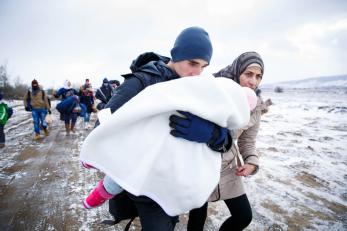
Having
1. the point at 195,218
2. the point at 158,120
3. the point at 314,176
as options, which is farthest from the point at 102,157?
the point at 314,176

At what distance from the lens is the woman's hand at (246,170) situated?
1.86 m

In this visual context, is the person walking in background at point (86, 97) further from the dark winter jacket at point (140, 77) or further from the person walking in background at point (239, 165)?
the dark winter jacket at point (140, 77)

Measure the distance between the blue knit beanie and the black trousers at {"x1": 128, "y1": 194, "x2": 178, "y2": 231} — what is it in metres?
0.95

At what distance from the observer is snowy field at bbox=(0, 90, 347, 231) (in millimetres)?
2807

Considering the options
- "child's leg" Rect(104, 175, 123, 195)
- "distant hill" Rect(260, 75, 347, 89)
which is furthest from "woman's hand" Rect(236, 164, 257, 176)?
"distant hill" Rect(260, 75, 347, 89)

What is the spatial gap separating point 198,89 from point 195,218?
1311 millimetres

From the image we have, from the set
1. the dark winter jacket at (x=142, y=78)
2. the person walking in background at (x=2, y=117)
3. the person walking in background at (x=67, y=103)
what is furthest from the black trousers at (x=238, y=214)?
the person walking in background at (x=67, y=103)

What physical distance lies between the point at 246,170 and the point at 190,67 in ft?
3.20

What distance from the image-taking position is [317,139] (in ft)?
22.9

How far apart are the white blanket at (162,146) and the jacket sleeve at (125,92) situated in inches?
6.8

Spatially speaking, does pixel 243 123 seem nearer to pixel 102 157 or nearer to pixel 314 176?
pixel 102 157

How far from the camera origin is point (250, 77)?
2.00 metres

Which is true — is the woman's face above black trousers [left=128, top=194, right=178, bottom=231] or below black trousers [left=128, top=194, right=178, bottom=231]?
above

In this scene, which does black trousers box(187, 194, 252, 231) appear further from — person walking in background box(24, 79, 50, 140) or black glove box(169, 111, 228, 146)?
person walking in background box(24, 79, 50, 140)
